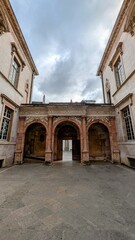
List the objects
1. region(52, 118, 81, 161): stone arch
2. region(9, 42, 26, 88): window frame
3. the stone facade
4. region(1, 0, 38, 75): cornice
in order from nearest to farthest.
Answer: region(1, 0, 38, 75): cornice → region(9, 42, 26, 88): window frame → the stone facade → region(52, 118, 81, 161): stone arch

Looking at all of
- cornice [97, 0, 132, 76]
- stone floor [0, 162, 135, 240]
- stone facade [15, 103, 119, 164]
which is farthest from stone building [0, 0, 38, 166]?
cornice [97, 0, 132, 76]

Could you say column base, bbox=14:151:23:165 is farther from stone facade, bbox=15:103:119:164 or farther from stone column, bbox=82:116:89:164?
stone column, bbox=82:116:89:164

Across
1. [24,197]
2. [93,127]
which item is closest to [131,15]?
[93,127]

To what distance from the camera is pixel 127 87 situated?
797cm

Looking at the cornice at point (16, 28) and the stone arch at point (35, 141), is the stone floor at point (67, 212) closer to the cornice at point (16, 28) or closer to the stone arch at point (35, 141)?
the stone arch at point (35, 141)

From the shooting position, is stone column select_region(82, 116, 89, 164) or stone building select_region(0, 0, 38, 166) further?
stone column select_region(82, 116, 89, 164)

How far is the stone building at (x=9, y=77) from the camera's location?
7.57 m

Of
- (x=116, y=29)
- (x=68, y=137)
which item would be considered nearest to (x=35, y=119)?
(x=68, y=137)

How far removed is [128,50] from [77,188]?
9.18 m

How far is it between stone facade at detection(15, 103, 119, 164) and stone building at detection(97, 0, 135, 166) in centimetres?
101

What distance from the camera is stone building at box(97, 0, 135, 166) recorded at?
727 cm

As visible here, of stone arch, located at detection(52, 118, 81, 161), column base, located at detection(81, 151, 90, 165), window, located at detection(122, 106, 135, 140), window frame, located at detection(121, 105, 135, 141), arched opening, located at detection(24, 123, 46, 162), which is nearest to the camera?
window, located at detection(122, 106, 135, 140)

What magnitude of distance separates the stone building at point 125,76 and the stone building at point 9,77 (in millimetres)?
7947

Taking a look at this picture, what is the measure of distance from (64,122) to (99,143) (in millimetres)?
4211
